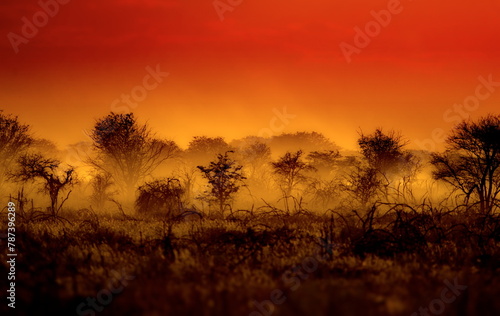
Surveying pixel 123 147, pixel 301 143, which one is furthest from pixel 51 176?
pixel 301 143

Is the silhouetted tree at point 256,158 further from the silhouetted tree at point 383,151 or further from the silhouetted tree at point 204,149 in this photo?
the silhouetted tree at point 383,151

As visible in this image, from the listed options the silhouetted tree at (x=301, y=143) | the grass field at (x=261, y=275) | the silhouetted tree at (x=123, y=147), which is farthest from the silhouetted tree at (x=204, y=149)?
the grass field at (x=261, y=275)

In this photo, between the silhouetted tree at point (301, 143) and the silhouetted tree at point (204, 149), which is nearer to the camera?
the silhouetted tree at point (204, 149)

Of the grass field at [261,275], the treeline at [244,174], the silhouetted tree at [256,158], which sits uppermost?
the silhouetted tree at [256,158]

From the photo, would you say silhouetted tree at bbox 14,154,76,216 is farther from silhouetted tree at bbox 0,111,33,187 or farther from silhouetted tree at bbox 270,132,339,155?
silhouetted tree at bbox 270,132,339,155

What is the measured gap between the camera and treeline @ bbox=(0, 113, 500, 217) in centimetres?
2239

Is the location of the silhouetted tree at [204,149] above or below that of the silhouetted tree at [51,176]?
above

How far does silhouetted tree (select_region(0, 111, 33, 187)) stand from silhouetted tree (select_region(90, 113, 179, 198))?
7.76 m

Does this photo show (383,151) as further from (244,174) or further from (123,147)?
(123,147)

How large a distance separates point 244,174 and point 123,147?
981 cm

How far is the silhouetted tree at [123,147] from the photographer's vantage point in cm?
3200

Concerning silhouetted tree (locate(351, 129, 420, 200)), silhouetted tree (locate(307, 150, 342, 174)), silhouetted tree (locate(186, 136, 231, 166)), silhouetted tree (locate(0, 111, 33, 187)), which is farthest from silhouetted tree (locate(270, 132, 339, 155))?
silhouetted tree (locate(0, 111, 33, 187))

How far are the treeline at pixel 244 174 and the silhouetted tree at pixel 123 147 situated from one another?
8 centimetres

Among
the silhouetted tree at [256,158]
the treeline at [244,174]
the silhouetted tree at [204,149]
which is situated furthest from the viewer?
the silhouetted tree at [204,149]
